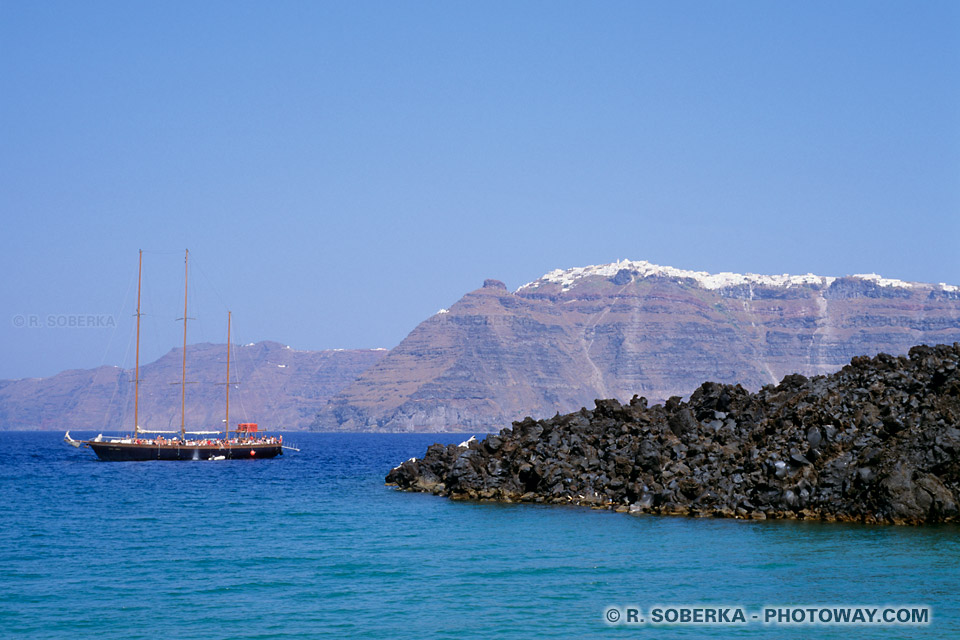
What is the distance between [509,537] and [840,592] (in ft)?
46.0

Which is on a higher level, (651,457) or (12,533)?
(651,457)

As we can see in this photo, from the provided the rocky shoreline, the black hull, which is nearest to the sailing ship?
the black hull

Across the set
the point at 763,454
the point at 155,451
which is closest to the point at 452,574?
the point at 763,454

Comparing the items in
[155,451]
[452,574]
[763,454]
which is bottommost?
[155,451]

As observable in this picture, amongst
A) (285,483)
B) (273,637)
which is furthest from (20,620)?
(285,483)

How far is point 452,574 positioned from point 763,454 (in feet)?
63.2

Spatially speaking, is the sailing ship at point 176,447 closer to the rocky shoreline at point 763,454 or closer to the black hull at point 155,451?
the black hull at point 155,451

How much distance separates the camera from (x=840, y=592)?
84.9 ft

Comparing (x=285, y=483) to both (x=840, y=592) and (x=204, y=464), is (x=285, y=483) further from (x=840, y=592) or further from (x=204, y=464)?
(x=840, y=592)

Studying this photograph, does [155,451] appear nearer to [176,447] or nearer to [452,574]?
[176,447]

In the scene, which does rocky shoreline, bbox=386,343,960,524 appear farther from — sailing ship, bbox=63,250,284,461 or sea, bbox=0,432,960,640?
sailing ship, bbox=63,250,284,461

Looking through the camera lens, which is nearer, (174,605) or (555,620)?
(555,620)

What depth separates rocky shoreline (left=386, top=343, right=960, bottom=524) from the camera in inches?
1501

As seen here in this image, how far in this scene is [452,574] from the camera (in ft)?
96.8
